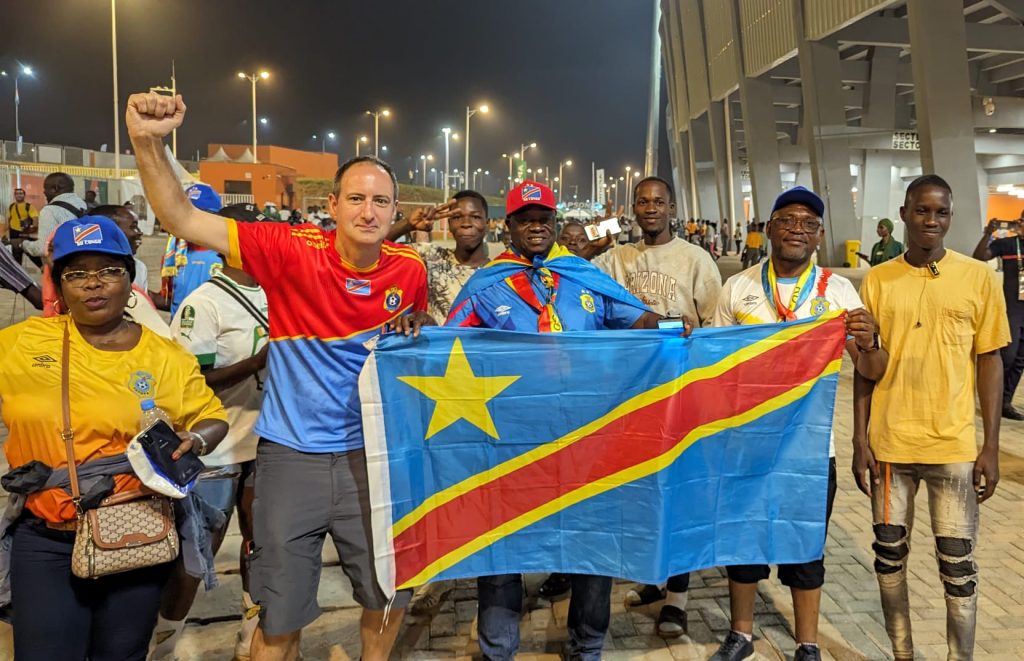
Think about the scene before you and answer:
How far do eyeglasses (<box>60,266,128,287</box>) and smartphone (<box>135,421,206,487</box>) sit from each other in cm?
59

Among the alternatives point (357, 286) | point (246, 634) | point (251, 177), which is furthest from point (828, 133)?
point (251, 177)

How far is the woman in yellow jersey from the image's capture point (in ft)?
8.38

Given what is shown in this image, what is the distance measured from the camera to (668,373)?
3449 millimetres

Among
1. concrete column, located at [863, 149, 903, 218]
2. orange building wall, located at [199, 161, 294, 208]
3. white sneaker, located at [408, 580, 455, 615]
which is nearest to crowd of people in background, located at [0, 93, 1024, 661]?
white sneaker, located at [408, 580, 455, 615]

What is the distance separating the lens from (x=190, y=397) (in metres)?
2.88

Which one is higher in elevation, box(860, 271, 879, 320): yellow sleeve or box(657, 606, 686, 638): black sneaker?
box(860, 271, 879, 320): yellow sleeve

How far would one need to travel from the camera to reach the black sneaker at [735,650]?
3727mm

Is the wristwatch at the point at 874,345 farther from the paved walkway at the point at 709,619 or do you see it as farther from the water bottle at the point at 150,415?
the water bottle at the point at 150,415

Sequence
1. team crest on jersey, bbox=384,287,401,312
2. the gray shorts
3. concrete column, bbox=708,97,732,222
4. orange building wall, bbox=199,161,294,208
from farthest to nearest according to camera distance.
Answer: orange building wall, bbox=199,161,294,208
concrete column, bbox=708,97,732,222
team crest on jersey, bbox=384,287,401,312
the gray shorts

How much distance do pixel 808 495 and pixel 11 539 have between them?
11.2ft

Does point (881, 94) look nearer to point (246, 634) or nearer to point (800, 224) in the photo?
point (800, 224)

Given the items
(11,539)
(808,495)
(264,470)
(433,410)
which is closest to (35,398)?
(11,539)

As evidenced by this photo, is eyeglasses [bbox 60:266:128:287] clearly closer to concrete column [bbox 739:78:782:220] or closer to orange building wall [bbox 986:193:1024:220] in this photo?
concrete column [bbox 739:78:782:220]

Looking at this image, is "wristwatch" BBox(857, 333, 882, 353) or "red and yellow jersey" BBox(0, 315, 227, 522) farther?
"wristwatch" BBox(857, 333, 882, 353)
